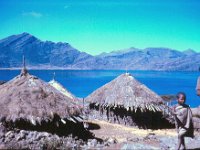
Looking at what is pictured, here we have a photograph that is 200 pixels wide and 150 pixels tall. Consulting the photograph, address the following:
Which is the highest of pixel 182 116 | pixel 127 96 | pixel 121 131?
pixel 127 96

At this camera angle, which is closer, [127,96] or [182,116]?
[182,116]

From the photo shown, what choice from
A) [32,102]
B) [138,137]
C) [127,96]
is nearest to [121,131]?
[138,137]

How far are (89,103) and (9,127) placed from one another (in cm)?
1007

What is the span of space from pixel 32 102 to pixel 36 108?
0.38m

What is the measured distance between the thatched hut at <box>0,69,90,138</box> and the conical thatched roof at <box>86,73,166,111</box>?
541 cm

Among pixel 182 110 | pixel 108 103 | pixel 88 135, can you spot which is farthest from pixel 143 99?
pixel 182 110

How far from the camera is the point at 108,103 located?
63.9 ft

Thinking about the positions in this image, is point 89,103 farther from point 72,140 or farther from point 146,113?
point 72,140

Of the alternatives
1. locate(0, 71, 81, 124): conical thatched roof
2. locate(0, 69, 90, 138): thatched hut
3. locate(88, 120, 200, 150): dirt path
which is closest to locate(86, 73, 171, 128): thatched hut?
locate(88, 120, 200, 150): dirt path

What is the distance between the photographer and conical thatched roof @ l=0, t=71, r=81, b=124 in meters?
11.7

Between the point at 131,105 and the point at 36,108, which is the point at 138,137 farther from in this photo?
the point at 36,108

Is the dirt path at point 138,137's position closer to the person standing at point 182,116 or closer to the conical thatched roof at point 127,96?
the conical thatched roof at point 127,96

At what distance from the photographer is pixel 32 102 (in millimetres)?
12289

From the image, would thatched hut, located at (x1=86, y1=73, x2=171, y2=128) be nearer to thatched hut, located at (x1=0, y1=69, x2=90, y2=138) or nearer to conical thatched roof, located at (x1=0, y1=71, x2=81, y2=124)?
thatched hut, located at (x1=0, y1=69, x2=90, y2=138)
